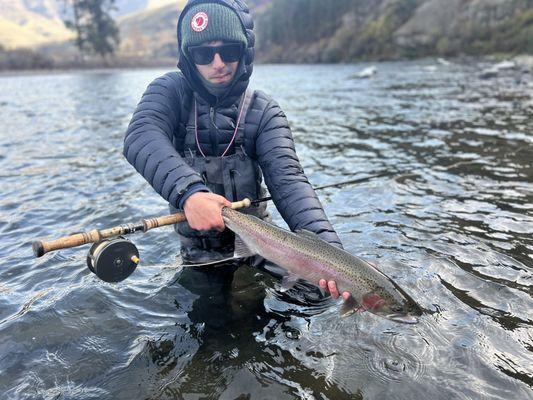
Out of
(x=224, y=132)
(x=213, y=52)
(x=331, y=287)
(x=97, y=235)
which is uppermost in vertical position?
(x=213, y=52)

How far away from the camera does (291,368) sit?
14.0ft

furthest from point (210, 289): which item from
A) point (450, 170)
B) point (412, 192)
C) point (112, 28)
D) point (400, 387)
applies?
point (112, 28)

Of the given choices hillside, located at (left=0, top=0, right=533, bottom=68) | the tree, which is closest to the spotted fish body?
hillside, located at (left=0, top=0, right=533, bottom=68)

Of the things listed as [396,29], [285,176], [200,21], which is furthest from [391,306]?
[396,29]

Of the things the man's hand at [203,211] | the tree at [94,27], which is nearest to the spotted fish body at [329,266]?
the man's hand at [203,211]

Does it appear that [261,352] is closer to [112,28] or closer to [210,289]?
[210,289]

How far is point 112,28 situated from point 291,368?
335ft

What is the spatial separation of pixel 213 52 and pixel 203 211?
1.70 meters

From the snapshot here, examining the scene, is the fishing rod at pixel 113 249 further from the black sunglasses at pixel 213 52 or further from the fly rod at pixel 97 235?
the black sunglasses at pixel 213 52

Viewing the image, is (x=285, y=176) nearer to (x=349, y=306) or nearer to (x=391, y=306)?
(x=349, y=306)

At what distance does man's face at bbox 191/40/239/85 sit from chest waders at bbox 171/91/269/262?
299mm

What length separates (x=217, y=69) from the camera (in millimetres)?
4516

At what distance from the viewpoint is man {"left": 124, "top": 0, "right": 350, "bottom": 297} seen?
432cm

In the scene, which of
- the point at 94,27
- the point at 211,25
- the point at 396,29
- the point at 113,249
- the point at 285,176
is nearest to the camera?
the point at 113,249
